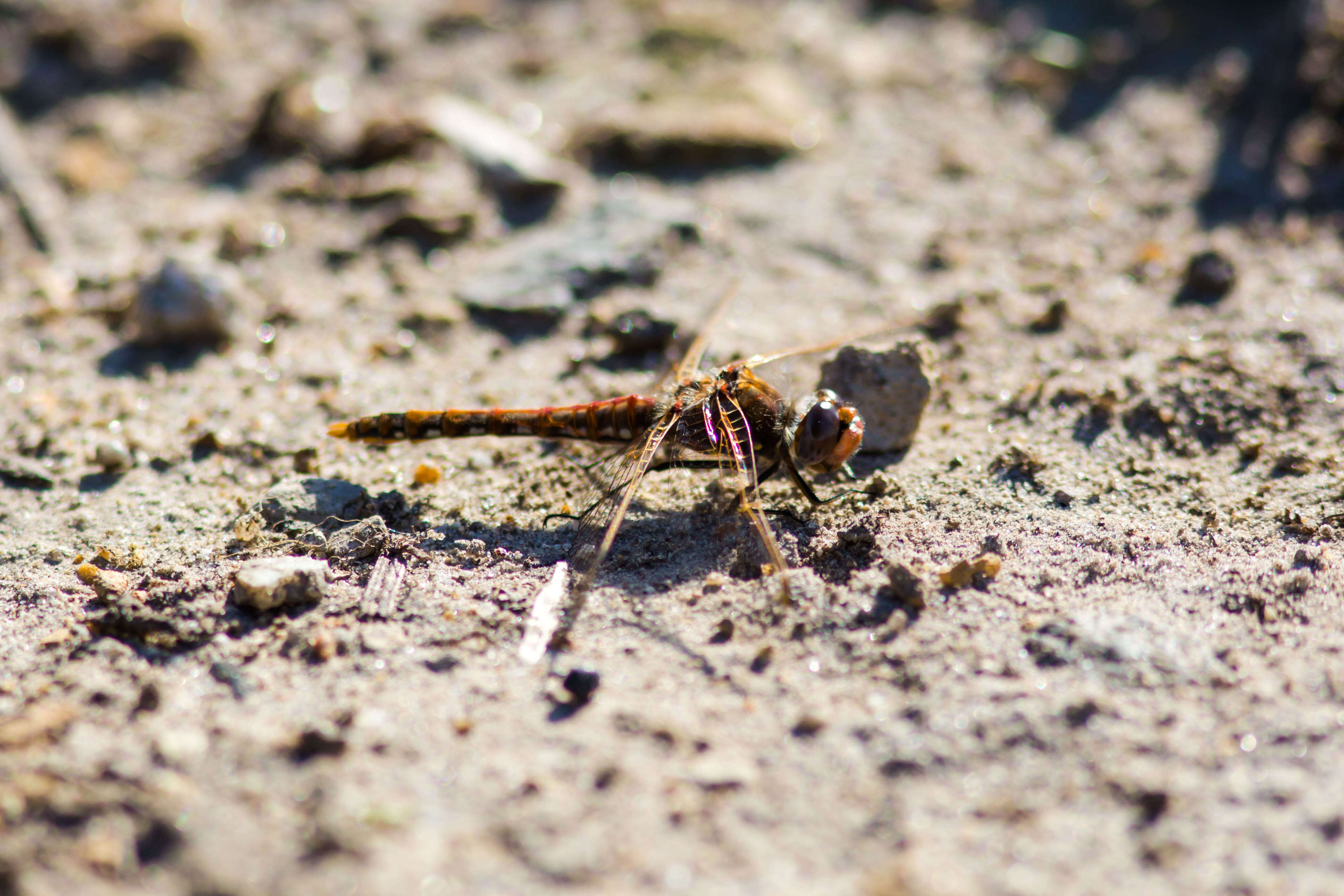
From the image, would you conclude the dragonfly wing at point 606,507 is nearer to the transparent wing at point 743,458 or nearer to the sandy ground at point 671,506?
the sandy ground at point 671,506

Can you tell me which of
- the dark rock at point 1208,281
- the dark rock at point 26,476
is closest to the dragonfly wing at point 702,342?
the dark rock at point 1208,281

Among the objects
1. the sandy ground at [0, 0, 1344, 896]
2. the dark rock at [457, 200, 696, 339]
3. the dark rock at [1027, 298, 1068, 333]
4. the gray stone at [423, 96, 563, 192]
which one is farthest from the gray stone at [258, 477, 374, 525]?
the dark rock at [1027, 298, 1068, 333]

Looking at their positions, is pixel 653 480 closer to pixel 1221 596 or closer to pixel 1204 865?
pixel 1221 596

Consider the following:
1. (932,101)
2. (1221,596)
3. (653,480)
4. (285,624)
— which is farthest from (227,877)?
(932,101)

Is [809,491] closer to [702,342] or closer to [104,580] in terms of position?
[702,342]

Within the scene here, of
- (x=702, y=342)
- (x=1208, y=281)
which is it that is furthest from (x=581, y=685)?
(x=1208, y=281)

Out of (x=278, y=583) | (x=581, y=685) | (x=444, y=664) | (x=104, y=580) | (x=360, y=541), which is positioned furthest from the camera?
(x=360, y=541)
